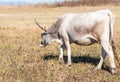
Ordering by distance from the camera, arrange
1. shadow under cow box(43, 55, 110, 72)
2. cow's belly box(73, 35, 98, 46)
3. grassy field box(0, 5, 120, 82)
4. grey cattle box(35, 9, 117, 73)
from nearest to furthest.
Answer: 1. grassy field box(0, 5, 120, 82)
2. grey cattle box(35, 9, 117, 73)
3. cow's belly box(73, 35, 98, 46)
4. shadow under cow box(43, 55, 110, 72)

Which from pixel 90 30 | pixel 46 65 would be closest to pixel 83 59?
pixel 46 65

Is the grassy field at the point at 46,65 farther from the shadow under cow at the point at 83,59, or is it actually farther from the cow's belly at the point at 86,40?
the cow's belly at the point at 86,40

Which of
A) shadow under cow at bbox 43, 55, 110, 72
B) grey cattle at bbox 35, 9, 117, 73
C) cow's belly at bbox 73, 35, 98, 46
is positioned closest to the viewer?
grey cattle at bbox 35, 9, 117, 73

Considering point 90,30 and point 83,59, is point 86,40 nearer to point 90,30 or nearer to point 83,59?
point 90,30

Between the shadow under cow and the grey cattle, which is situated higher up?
the grey cattle

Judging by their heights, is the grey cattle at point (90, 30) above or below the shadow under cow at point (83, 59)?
above

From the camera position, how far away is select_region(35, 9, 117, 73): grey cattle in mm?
11000

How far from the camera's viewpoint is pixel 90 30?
11.2 m

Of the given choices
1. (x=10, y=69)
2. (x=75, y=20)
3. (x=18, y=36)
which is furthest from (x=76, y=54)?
(x=18, y=36)

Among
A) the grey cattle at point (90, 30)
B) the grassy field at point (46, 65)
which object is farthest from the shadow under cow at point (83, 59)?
the grey cattle at point (90, 30)

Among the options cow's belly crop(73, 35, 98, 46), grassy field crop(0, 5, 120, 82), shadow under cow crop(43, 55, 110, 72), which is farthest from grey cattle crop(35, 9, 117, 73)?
shadow under cow crop(43, 55, 110, 72)

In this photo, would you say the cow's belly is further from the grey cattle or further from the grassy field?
the grassy field

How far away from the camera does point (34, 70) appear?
1127 cm

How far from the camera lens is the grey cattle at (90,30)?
11.0 meters
